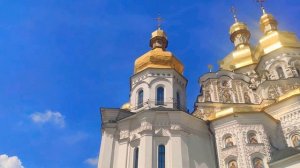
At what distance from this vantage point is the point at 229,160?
712 inches

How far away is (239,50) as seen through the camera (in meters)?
31.4

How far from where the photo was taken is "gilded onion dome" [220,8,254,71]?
97.5 feet

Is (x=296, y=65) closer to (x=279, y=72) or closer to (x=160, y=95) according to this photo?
(x=279, y=72)

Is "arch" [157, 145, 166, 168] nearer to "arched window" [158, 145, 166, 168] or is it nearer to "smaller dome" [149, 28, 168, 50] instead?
"arched window" [158, 145, 166, 168]

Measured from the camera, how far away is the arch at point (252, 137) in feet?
59.8

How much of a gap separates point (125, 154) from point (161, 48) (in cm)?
973

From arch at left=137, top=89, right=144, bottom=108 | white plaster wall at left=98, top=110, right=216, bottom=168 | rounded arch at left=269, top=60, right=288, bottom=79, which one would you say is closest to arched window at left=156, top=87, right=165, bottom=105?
arch at left=137, top=89, right=144, bottom=108

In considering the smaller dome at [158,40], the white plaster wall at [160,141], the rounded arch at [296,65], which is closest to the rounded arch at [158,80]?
the white plaster wall at [160,141]

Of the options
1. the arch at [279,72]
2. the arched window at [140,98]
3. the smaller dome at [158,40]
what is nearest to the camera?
the arched window at [140,98]

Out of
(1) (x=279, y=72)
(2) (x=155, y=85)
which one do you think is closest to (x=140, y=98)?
(2) (x=155, y=85)

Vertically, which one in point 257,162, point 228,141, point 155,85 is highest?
point 155,85

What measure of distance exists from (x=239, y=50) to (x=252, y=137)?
14.5m

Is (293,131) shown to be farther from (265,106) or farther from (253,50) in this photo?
(253,50)

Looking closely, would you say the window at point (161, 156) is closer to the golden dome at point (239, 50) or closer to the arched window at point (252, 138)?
the arched window at point (252, 138)
